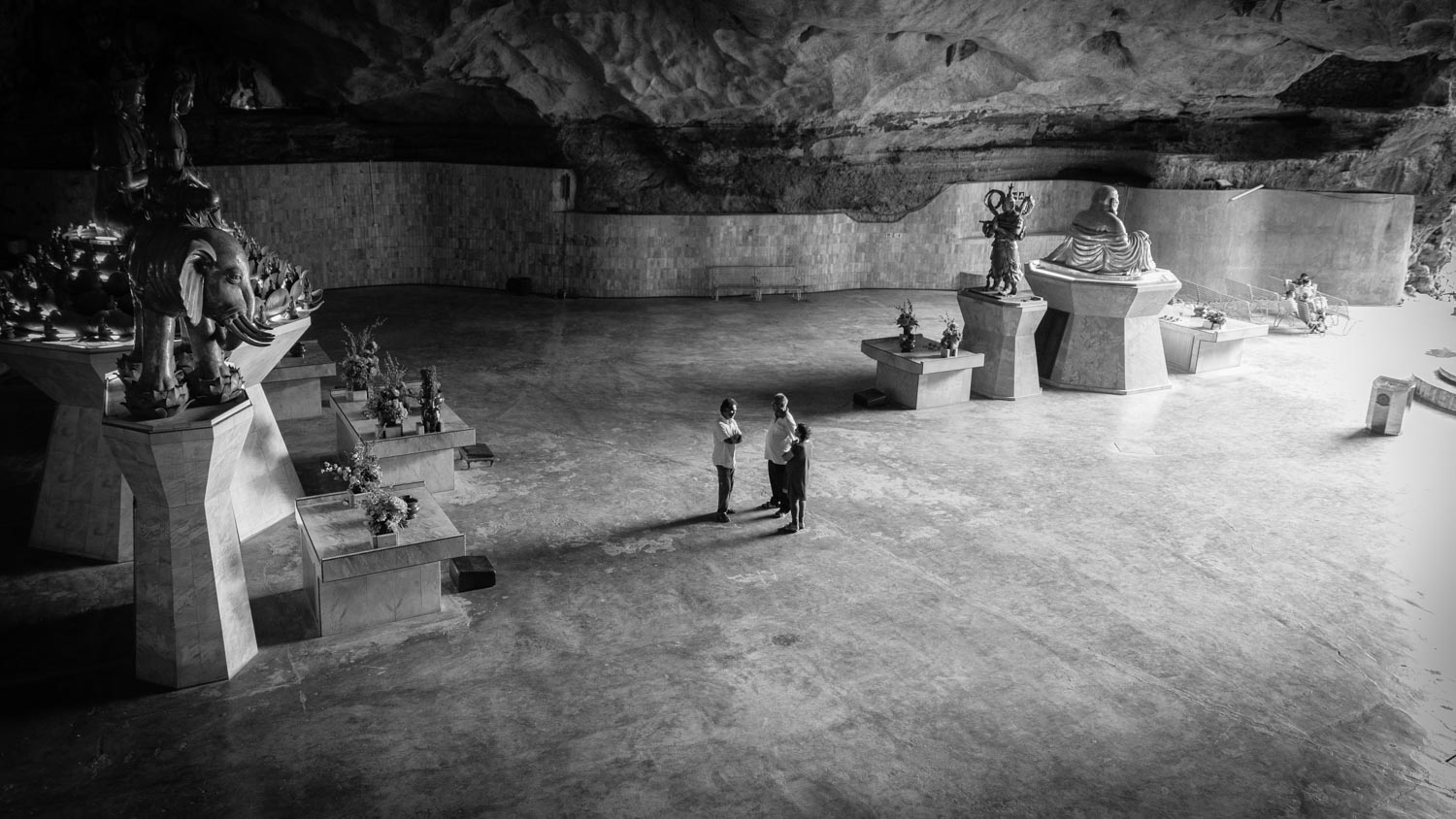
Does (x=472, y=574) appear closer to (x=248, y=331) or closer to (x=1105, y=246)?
(x=248, y=331)

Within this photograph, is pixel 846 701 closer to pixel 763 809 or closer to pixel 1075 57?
pixel 763 809

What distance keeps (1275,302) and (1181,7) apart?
23.6ft

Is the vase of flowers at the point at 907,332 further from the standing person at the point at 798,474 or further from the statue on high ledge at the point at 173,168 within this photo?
the statue on high ledge at the point at 173,168

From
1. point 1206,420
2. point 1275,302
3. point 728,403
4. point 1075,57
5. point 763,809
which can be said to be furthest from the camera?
point 1275,302

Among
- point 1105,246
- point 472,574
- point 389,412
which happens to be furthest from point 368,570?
point 1105,246

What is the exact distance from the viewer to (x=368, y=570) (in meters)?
7.97

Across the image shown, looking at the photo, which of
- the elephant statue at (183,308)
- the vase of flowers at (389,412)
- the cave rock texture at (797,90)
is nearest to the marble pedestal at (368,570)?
the elephant statue at (183,308)

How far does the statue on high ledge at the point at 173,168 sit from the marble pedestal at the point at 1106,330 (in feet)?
38.0

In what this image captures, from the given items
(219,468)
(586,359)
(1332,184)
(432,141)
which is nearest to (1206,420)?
(586,359)

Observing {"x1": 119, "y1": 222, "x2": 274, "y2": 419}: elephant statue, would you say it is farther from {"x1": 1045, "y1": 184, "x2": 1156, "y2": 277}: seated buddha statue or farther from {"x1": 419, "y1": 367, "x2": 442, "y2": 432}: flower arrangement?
{"x1": 1045, "y1": 184, "x2": 1156, "y2": 277}: seated buddha statue

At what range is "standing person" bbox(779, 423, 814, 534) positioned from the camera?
10.0m

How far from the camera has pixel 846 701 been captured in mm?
7422

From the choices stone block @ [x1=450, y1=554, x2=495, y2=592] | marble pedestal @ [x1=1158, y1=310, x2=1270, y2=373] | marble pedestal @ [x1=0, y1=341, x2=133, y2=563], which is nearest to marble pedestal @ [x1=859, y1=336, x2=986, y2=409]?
marble pedestal @ [x1=1158, y1=310, x2=1270, y2=373]

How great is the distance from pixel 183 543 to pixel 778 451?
5344mm
